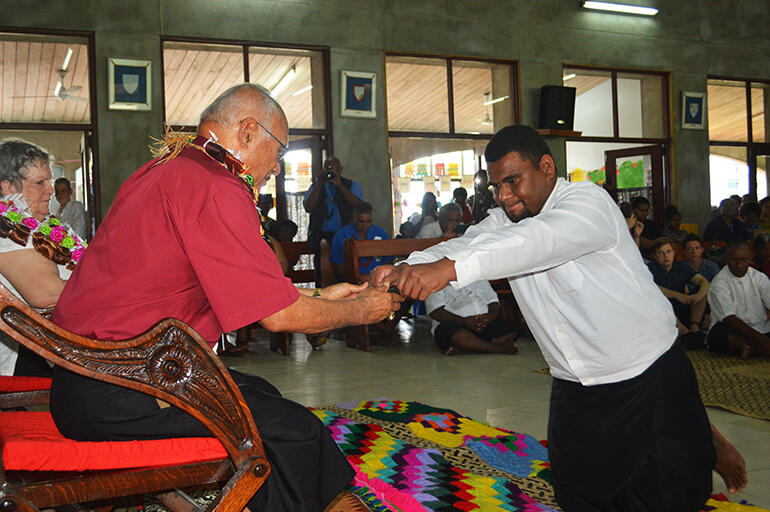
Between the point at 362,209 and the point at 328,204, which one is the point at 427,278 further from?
the point at 328,204

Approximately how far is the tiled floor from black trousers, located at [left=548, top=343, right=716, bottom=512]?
29.4 inches

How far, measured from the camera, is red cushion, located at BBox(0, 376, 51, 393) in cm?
246

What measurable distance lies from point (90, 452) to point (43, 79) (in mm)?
8358

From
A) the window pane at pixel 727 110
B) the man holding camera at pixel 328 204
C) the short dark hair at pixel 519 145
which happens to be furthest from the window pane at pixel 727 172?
the short dark hair at pixel 519 145

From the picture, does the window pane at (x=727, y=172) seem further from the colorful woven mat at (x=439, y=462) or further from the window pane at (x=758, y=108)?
the colorful woven mat at (x=439, y=462)

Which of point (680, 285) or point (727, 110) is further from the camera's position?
point (727, 110)

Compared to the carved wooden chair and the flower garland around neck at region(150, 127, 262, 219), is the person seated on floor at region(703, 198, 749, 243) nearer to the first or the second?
the flower garland around neck at region(150, 127, 262, 219)

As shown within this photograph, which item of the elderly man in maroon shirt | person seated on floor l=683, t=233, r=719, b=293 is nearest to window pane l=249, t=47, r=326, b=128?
person seated on floor l=683, t=233, r=719, b=293

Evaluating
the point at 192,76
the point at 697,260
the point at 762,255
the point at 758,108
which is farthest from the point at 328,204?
the point at 758,108

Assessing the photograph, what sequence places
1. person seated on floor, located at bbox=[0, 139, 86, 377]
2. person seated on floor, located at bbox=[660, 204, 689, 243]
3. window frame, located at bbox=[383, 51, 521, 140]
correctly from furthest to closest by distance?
window frame, located at bbox=[383, 51, 521, 140], person seated on floor, located at bbox=[660, 204, 689, 243], person seated on floor, located at bbox=[0, 139, 86, 377]

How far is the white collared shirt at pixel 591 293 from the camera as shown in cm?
226

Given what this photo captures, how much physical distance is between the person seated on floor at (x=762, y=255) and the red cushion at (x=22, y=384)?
704 cm

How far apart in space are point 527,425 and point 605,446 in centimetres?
171

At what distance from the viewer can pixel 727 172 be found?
12867 mm
